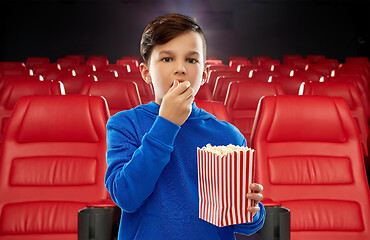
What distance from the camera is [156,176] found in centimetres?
87

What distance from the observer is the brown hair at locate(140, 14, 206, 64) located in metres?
0.97

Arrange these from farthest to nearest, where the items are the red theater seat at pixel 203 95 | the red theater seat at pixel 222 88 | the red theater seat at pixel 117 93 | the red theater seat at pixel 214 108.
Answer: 1. the red theater seat at pixel 222 88
2. the red theater seat at pixel 203 95
3. the red theater seat at pixel 117 93
4. the red theater seat at pixel 214 108

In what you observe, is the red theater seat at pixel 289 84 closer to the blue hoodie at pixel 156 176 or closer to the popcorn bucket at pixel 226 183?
the blue hoodie at pixel 156 176

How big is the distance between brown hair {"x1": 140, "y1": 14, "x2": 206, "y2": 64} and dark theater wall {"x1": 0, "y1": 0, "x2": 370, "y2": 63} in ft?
56.6

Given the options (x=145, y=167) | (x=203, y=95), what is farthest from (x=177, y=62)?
(x=203, y=95)

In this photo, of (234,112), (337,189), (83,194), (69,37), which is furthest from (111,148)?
(69,37)

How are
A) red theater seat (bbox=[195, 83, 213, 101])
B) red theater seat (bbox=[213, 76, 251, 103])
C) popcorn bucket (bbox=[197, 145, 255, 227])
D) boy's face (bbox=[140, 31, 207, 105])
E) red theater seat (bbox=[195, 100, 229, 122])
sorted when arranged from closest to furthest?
popcorn bucket (bbox=[197, 145, 255, 227]), boy's face (bbox=[140, 31, 207, 105]), red theater seat (bbox=[195, 100, 229, 122]), red theater seat (bbox=[195, 83, 213, 101]), red theater seat (bbox=[213, 76, 251, 103])

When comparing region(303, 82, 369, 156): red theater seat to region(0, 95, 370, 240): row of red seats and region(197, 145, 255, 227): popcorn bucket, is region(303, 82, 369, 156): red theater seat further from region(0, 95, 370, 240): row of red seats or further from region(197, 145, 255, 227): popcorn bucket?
region(197, 145, 255, 227): popcorn bucket

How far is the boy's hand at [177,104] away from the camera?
86 cm

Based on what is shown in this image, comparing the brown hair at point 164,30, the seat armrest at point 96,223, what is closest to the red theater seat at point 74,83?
the seat armrest at point 96,223

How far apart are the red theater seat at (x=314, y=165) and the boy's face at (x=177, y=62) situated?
121 centimetres

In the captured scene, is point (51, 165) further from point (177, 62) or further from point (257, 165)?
A: point (177, 62)

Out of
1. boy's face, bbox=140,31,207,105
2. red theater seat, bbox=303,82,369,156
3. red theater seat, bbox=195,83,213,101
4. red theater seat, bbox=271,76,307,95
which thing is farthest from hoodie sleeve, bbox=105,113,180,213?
red theater seat, bbox=271,76,307,95

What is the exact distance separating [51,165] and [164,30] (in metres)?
1.30
